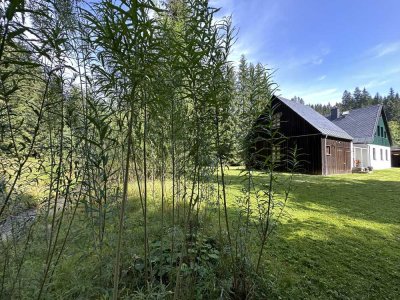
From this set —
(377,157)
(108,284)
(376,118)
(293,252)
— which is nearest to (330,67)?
(376,118)

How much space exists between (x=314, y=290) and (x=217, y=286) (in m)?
1.16

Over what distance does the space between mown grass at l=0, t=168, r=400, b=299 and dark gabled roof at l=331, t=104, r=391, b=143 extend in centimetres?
1576

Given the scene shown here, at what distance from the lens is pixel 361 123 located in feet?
64.2

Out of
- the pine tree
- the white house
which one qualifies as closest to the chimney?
the white house

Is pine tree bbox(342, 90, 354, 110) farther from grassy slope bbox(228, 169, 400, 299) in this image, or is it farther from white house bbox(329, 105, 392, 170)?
grassy slope bbox(228, 169, 400, 299)

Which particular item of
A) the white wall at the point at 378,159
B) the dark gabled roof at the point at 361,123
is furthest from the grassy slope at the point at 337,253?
the white wall at the point at 378,159

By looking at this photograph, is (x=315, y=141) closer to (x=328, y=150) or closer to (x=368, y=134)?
(x=328, y=150)

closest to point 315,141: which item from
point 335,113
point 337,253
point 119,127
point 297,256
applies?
point 335,113

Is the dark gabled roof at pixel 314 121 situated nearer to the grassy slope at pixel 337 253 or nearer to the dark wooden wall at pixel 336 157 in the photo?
the dark wooden wall at pixel 336 157

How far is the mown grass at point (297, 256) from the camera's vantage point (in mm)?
2256

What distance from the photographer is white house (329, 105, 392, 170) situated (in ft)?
59.7

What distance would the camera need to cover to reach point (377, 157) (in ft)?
65.2

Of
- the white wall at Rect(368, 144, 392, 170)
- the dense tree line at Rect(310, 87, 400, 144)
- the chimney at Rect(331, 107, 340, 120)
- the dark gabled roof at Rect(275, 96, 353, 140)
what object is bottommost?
the white wall at Rect(368, 144, 392, 170)

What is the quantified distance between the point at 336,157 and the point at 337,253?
1360 centimetres
